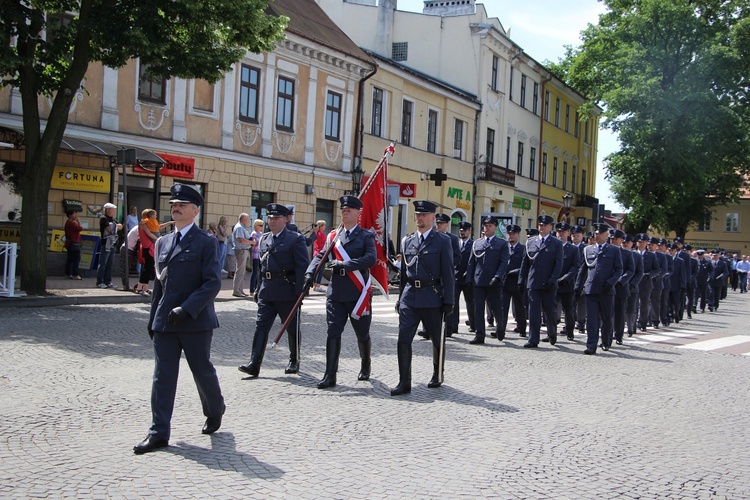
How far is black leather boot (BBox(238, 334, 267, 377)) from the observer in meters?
8.24

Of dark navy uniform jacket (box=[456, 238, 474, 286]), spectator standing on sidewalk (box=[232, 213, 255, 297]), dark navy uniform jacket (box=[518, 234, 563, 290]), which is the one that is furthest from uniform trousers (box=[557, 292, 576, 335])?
spectator standing on sidewalk (box=[232, 213, 255, 297])

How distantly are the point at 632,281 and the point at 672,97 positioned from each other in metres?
28.9

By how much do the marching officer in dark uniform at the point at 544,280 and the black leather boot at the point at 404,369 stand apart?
15.3 feet

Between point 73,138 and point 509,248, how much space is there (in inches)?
442

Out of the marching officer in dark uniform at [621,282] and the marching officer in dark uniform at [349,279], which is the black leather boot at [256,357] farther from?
the marching officer in dark uniform at [621,282]

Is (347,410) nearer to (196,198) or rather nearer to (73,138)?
(196,198)

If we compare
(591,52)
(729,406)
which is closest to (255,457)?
(729,406)

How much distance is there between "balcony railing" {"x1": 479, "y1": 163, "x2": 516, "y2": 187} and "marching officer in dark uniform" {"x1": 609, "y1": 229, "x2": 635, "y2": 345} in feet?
84.1

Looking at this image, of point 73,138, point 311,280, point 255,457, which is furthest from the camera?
point 73,138

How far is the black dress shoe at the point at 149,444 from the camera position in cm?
535

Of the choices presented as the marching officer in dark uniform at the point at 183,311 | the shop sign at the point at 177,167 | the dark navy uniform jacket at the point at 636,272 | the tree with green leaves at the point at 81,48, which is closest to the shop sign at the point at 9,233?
the tree with green leaves at the point at 81,48

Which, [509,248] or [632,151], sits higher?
[632,151]

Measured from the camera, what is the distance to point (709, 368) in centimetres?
1118

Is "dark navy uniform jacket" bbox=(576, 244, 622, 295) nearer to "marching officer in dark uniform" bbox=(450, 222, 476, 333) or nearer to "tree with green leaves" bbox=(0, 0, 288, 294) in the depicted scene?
"marching officer in dark uniform" bbox=(450, 222, 476, 333)
